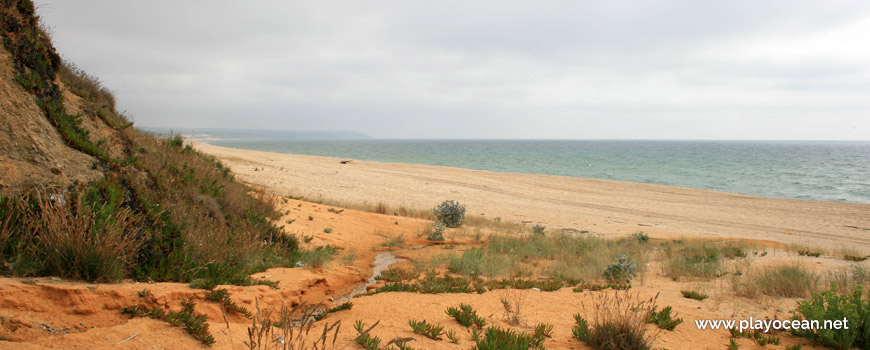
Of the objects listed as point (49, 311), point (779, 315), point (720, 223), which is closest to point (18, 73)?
point (49, 311)

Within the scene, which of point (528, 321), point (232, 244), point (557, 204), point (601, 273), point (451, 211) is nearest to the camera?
point (528, 321)

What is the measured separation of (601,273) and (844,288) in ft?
11.2

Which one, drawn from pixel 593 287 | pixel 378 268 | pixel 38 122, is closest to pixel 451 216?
pixel 378 268

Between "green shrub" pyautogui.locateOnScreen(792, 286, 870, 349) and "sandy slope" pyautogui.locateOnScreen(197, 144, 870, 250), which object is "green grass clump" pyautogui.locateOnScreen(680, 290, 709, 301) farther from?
"sandy slope" pyautogui.locateOnScreen(197, 144, 870, 250)

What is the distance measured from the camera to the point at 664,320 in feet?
16.0

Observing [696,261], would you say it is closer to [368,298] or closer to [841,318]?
[841,318]

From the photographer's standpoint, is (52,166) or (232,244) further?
(232,244)

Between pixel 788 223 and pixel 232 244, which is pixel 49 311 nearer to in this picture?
pixel 232 244

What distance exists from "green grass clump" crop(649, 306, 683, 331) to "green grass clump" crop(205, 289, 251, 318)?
4.73m

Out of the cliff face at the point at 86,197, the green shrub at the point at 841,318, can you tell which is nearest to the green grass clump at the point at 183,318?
the cliff face at the point at 86,197

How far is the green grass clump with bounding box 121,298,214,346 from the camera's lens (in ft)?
11.9

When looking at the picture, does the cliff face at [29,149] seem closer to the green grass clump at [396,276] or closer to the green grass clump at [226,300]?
the green grass clump at [226,300]

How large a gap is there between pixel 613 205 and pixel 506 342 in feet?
75.6

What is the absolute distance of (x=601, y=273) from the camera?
7895 millimetres
